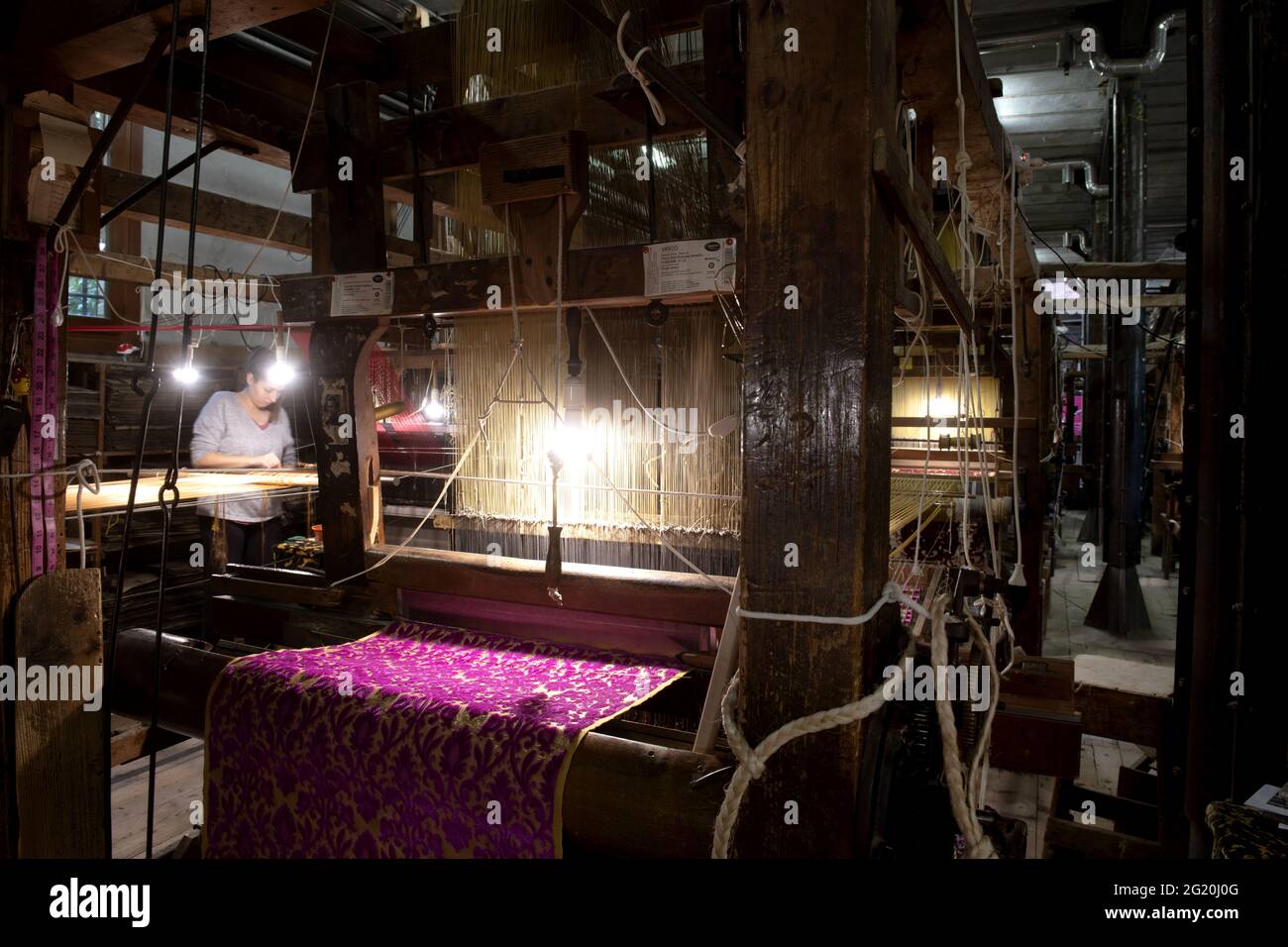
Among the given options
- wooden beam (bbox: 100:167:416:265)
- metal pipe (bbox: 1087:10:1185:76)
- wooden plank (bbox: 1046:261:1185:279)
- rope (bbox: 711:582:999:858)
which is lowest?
rope (bbox: 711:582:999:858)

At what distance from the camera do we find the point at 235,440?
18.7 feet

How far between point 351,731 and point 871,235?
64.5 inches

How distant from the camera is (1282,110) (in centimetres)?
219

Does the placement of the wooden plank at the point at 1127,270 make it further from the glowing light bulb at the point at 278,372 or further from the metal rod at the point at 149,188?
the glowing light bulb at the point at 278,372

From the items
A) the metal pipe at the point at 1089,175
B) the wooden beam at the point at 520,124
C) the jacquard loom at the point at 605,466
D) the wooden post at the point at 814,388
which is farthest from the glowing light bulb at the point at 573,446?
the metal pipe at the point at 1089,175

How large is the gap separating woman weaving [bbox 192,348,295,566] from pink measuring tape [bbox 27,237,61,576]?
133 inches

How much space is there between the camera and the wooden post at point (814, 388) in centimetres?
111

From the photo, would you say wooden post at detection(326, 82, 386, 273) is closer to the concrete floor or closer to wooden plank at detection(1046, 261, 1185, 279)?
the concrete floor

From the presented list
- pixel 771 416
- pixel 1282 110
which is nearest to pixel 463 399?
pixel 771 416

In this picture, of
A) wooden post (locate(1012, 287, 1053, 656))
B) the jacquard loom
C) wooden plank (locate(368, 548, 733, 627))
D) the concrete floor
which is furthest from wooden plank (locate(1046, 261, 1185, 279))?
wooden plank (locate(368, 548, 733, 627))

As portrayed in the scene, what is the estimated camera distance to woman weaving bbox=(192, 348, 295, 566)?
5.50 m

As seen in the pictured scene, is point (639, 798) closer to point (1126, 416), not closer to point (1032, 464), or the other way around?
point (1032, 464)

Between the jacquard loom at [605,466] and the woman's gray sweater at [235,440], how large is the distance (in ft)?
9.15
